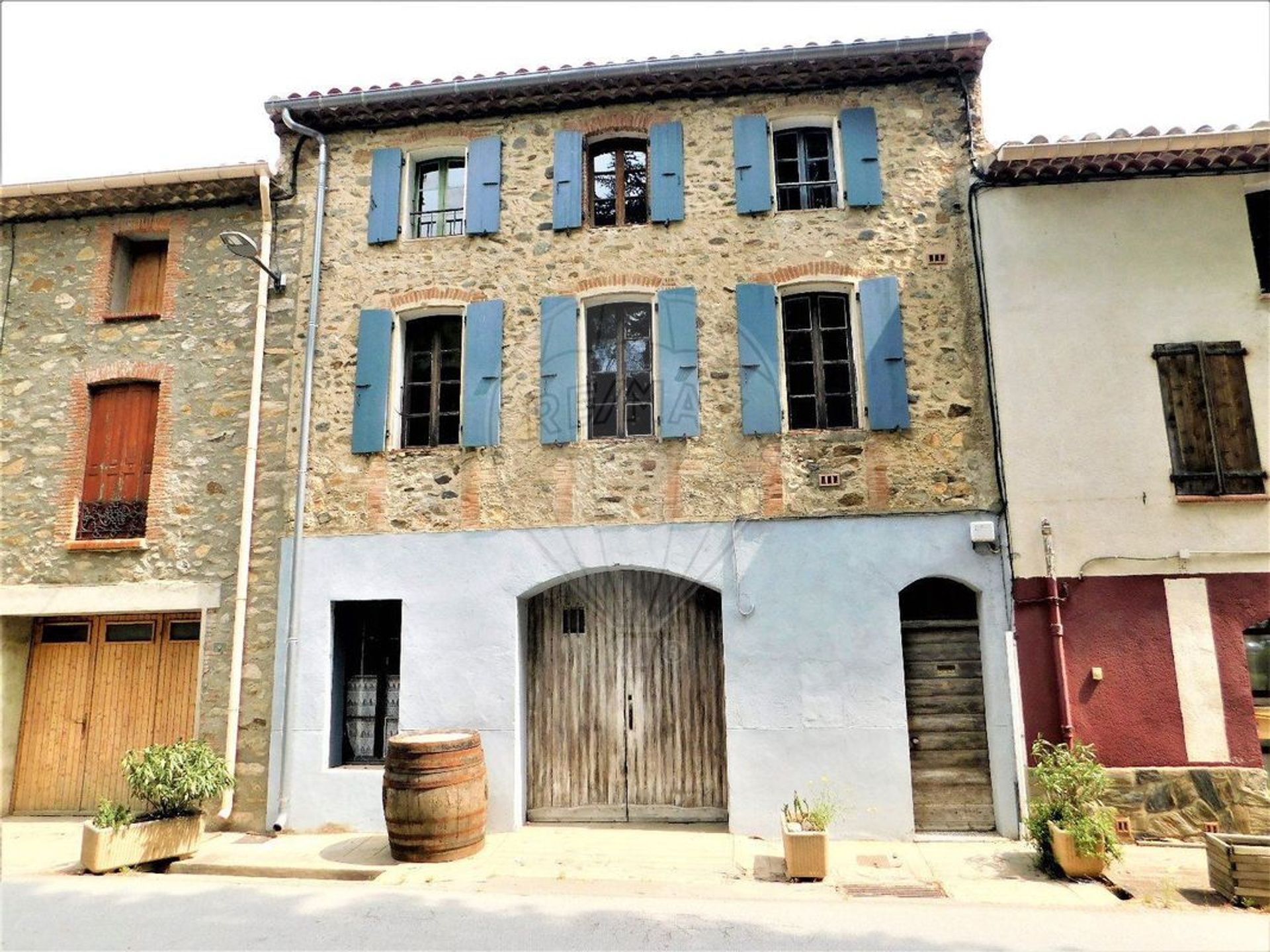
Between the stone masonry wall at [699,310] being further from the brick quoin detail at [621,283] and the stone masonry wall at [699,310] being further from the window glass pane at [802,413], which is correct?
the window glass pane at [802,413]

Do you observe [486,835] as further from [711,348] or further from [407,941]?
[711,348]

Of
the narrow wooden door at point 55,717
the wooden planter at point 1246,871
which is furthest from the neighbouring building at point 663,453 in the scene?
the narrow wooden door at point 55,717

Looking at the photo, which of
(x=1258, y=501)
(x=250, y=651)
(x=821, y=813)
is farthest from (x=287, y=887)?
(x=1258, y=501)

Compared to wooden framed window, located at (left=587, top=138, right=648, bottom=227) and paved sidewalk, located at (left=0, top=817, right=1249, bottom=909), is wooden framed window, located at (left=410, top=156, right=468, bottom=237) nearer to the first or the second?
wooden framed window, located at (left=587, top=138, right=648, bottom=227)

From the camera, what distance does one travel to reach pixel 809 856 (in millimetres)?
6113

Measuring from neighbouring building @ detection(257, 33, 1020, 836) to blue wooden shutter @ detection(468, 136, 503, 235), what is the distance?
0.03 metres

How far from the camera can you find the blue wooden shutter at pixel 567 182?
8.59m

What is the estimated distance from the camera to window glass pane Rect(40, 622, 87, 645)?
880 cm

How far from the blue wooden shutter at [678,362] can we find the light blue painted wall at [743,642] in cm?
111

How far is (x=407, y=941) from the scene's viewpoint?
16.5ft

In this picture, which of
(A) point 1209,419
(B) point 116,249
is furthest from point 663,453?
(B) point 116,249

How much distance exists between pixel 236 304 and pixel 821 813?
27.0 ft

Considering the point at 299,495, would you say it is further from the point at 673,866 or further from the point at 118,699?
the point at 673,866

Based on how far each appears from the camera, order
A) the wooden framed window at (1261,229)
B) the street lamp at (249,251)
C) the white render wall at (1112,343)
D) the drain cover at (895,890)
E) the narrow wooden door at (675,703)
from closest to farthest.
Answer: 1. the drain cover at (895,890)
2. the white render wall at (1112,343)
3. the street lamp at (249,251)
4. the wooden framed window at (1261,229)
5. the narrow wooden door at (675,703)
